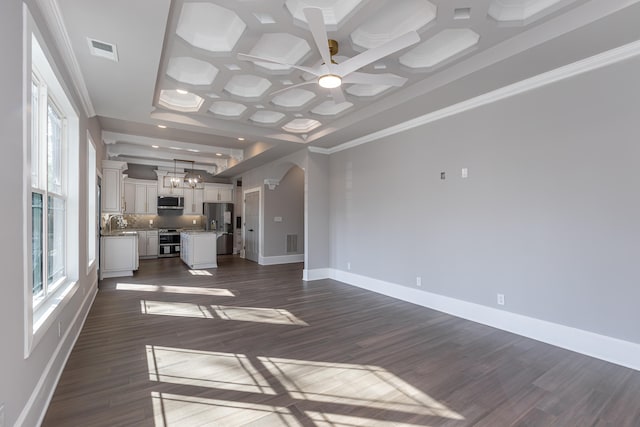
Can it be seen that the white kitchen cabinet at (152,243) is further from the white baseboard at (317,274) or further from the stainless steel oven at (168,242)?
Result: the white baseboard at (317,274)

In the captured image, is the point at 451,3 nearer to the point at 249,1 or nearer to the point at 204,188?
the point at 249,1

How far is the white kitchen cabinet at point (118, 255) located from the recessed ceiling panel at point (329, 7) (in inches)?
237

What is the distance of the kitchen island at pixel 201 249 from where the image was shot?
25.0 feet

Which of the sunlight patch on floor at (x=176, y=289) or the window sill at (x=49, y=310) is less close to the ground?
the window sill at (x=49, y=310)

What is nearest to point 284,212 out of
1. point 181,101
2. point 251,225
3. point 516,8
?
point 251,225

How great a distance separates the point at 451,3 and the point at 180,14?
226 centimetres

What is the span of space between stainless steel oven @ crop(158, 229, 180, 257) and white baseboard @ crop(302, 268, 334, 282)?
18.2 ft

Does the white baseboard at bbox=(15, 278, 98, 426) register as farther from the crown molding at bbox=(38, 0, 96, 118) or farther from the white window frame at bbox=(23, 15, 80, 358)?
the crown molding at bbox=(38, 0, 96, 118)

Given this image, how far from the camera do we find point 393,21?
2.82 metres

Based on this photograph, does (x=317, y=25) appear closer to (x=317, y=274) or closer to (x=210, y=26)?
(x=210, y=26)

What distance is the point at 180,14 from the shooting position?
2.61 metres

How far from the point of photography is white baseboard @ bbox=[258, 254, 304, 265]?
842cm

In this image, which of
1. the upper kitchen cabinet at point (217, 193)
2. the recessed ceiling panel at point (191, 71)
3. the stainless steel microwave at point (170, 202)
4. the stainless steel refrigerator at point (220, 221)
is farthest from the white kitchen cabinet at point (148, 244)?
the recessed ceiling panel at point (191, 71)

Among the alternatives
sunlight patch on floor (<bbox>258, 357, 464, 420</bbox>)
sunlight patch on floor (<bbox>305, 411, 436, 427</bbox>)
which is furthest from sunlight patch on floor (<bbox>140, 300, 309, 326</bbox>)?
sunlight patch on floor (<bbox>305, 411, 436, 427</bbox>)
